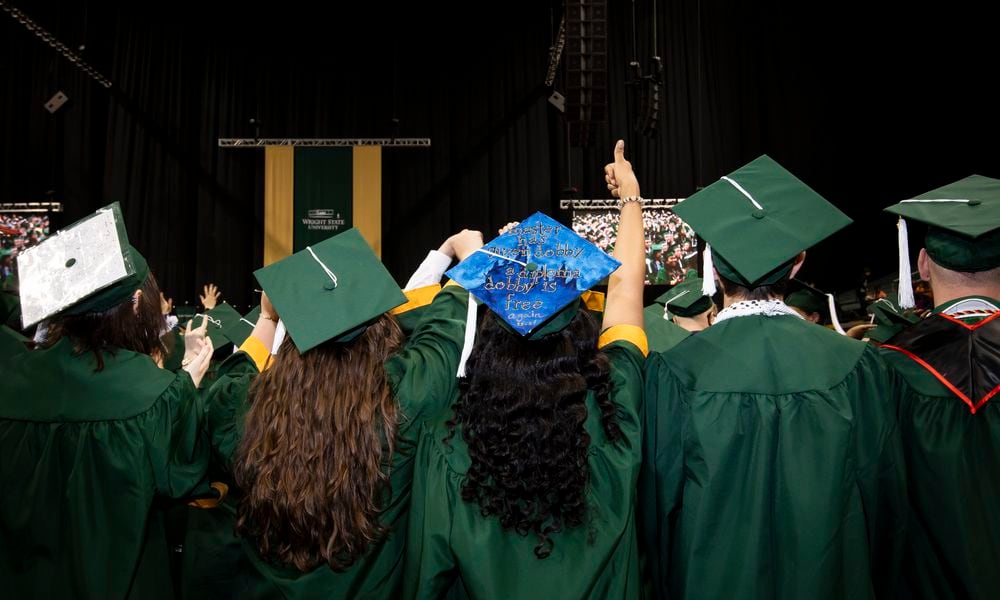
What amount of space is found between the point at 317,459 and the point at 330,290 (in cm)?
48

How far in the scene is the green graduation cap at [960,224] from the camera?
6.75ft

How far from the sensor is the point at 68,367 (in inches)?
80.9

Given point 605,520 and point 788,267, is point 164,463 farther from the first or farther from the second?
point 788,267

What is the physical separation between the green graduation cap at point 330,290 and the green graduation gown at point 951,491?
5.12 ft

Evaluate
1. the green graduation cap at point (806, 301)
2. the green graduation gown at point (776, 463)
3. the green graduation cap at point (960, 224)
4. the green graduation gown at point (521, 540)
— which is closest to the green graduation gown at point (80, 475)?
the green graduation gown at point (521, 540)

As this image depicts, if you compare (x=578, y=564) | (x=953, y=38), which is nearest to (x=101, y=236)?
(x=578, y=564)

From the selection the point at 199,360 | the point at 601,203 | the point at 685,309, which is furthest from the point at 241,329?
the point at 601,203

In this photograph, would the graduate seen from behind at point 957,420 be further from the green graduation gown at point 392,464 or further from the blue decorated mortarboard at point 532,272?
the green graduation gown at point 392,464

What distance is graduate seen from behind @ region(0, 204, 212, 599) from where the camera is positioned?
6.66 feet

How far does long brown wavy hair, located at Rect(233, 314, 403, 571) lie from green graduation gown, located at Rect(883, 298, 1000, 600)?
1532 mm

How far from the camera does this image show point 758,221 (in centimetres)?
204

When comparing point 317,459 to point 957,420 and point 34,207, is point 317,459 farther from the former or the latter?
point 34,207

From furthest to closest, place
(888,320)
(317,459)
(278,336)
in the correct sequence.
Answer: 1. (888,320)
2. (278,336)
3. (317,459)

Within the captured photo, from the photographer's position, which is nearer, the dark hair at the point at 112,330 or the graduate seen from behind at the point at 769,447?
the graduate seen from behind at the point at 769,447
